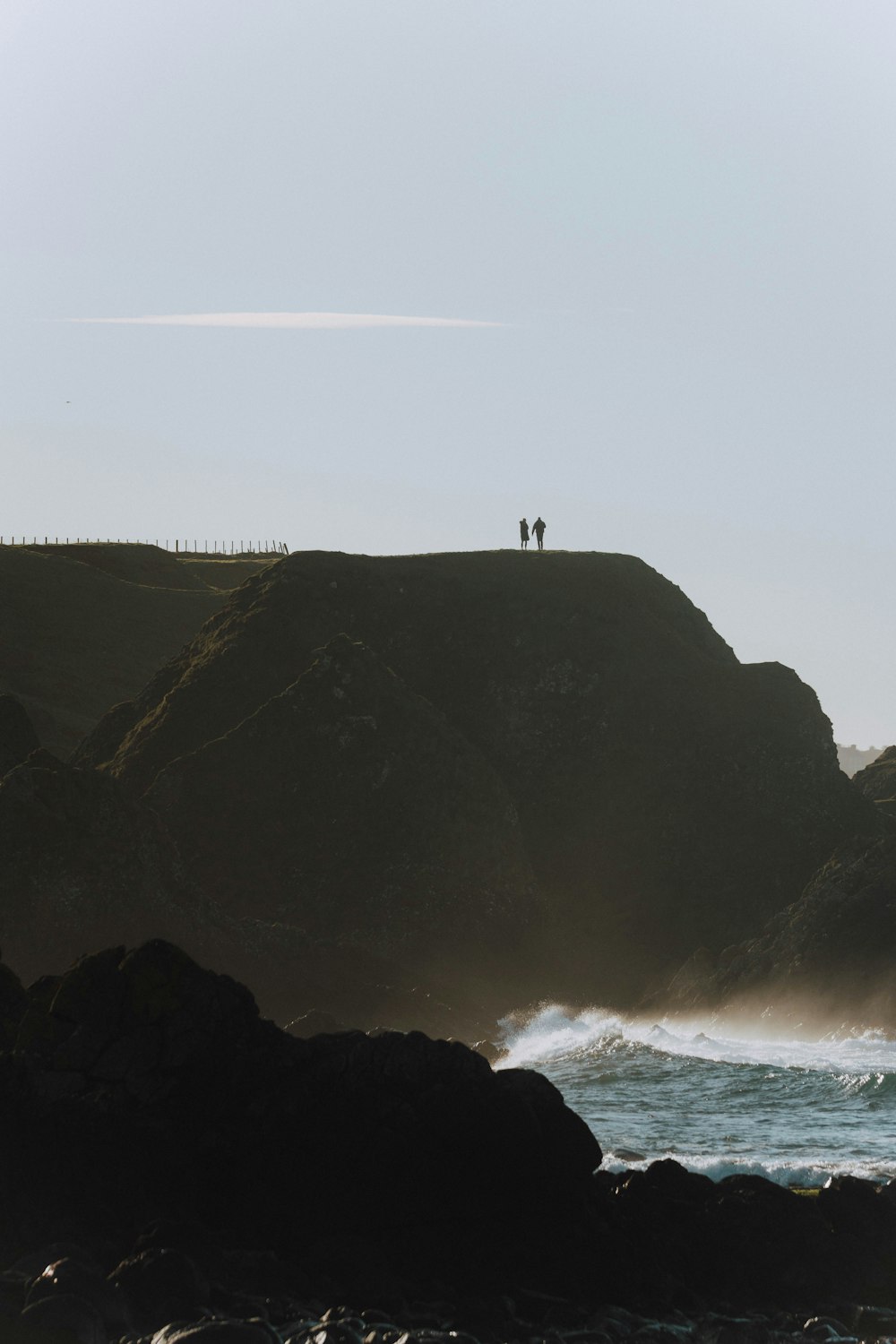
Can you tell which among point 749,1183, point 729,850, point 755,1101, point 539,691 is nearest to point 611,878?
point 729,850

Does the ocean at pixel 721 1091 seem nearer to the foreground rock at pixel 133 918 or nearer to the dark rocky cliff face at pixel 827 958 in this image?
the dark rocky cliff face at pixel 827 958

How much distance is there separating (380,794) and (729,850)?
14.1 metres

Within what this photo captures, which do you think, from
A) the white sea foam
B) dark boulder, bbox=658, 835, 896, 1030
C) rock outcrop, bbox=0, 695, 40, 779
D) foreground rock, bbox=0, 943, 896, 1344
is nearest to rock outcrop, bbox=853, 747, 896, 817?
dark boulder, bbox=658, 835, 896, 1030

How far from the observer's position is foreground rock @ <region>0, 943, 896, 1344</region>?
23219 mm

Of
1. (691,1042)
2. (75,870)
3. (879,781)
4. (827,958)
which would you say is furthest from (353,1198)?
(879,781)

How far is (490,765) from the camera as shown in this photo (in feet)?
243

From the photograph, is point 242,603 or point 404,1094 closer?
point 404,1094

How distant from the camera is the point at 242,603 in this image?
82000 mm

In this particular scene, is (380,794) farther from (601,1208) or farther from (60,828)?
(601,1208)

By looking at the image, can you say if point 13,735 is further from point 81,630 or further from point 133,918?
point 81,630

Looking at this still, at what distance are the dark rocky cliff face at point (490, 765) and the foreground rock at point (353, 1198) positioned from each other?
3648 centimetres

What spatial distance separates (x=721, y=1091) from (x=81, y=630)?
249 ft

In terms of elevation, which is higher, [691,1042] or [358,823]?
[358,823]

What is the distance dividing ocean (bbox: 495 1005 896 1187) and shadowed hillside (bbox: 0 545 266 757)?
39.4 meters
